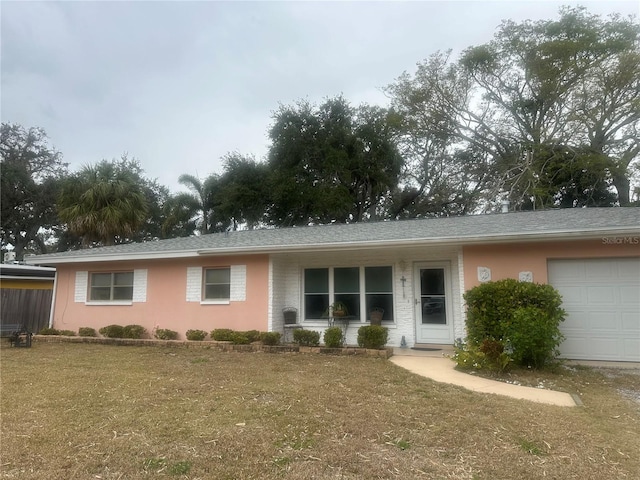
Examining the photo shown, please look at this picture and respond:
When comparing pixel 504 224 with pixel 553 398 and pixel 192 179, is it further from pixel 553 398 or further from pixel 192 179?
pixel 192 179

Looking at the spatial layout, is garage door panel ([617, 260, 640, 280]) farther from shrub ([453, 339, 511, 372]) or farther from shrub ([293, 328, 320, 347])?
shrub ([293, 328, 320, 347])

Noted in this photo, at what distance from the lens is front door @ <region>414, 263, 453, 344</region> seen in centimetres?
1028

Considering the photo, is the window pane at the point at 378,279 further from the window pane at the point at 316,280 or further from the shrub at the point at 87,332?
the shrub at the point at 87,332

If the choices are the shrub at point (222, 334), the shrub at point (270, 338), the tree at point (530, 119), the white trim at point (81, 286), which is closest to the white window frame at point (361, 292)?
the shrub at point (270, 338)

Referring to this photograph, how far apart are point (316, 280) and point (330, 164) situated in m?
15.8

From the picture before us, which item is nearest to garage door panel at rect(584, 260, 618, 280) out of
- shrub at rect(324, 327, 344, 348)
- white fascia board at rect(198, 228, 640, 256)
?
white fascia board at rect(198, 228, 640, 256)

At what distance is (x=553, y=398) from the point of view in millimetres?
5805

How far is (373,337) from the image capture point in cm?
942

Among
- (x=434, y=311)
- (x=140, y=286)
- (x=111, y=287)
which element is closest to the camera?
(x=434, y=311)

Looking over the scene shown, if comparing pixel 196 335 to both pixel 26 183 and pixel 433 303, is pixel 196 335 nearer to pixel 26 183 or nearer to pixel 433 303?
pixel 433 303

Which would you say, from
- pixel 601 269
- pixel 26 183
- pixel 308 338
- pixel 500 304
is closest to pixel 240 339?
pixel 308 338

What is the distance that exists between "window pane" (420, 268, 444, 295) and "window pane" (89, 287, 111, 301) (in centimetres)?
923

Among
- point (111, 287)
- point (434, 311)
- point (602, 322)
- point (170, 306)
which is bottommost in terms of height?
point (602, 322)

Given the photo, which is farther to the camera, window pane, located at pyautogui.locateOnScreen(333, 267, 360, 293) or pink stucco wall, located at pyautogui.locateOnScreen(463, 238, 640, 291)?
window pane, located at pyautogui.locateOnScreen(333, 267, 360, 293)
